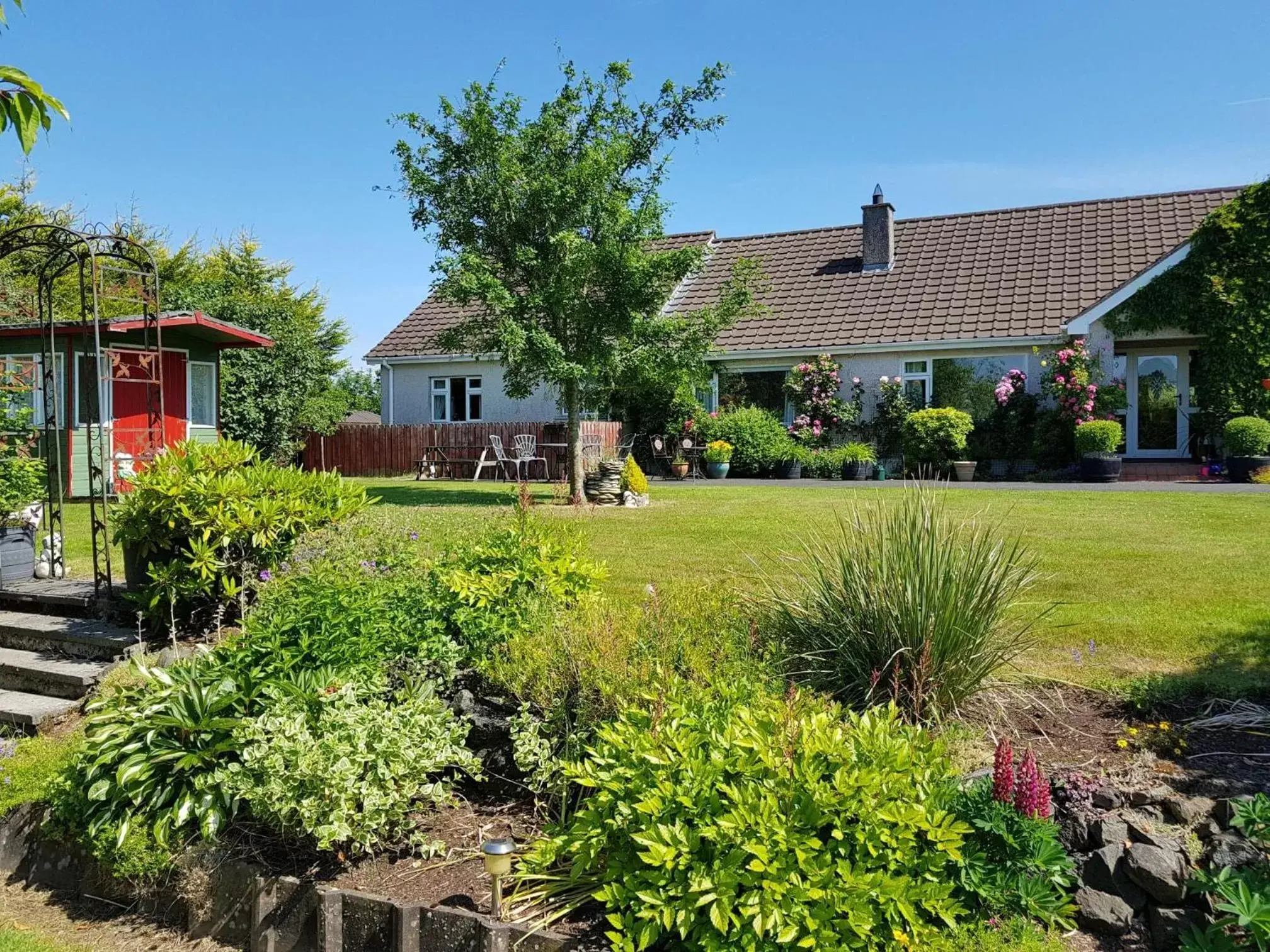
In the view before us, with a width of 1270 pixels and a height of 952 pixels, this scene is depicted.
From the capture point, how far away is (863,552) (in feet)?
14.7

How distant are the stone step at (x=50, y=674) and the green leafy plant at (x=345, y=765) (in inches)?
98.4

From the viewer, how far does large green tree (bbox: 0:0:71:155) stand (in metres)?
2.44

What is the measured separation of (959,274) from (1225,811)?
70.3 feet

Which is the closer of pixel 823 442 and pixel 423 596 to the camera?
pixel 423 596

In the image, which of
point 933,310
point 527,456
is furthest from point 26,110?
point 933,310

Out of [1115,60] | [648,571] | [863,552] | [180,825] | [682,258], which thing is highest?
[1115,60]

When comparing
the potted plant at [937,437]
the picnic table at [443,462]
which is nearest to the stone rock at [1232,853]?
the potted plant at [937,437]

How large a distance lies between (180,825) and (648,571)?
414cm

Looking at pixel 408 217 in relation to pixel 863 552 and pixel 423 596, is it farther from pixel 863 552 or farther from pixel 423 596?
pixel 863 552

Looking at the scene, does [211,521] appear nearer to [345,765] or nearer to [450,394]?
[345,765]

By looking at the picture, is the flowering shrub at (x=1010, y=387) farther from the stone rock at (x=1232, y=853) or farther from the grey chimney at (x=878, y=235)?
the stone rock at (x=1232, y=853)

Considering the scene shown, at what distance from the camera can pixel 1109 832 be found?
3166 mm

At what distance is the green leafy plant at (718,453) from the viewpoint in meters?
20.0

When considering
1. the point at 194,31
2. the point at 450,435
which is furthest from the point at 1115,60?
the point at 450,435
